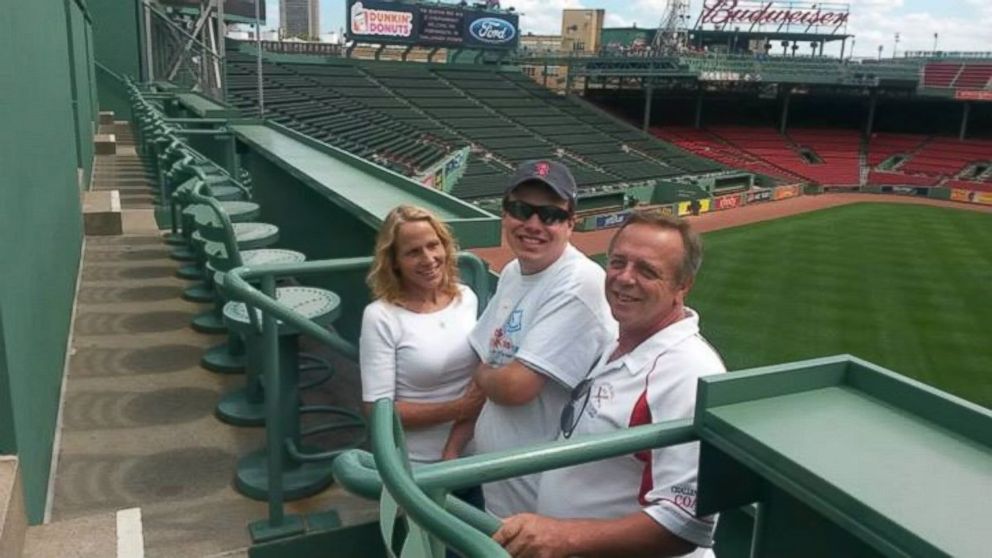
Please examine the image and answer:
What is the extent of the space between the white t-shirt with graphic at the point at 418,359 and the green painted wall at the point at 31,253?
4.03ft

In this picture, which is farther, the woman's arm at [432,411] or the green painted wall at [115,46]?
the green painted wall at [115,46]

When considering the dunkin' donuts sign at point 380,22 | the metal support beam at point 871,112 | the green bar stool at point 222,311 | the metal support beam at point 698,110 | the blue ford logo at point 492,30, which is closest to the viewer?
the green bar stool at point 222,311

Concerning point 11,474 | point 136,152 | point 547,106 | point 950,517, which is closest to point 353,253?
point 11,474

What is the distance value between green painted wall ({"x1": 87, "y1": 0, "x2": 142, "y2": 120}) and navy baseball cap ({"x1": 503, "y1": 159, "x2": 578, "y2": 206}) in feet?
74.2

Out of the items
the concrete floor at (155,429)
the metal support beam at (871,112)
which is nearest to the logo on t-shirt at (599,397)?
the concrete floor at (155,429)

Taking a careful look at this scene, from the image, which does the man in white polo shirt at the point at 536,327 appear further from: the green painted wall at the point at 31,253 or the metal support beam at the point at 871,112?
the metal support beam at the point at 871,112

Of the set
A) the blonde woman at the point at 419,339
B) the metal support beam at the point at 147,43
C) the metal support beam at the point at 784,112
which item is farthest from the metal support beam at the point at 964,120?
the blonde woman at the point at 419,339

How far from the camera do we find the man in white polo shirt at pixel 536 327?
2.00m

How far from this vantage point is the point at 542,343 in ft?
6.52

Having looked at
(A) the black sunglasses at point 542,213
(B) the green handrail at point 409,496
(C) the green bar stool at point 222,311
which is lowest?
(C) the green bar stool at point 222,311

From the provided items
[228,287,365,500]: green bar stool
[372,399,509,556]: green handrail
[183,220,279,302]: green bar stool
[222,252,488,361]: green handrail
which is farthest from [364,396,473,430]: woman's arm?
[183,220,279,302]: green bar stool

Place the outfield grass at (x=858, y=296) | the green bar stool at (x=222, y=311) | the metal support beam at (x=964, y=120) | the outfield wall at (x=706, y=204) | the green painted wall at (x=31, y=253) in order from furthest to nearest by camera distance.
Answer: the metal support beam at (x=964, y=120)
the outfield wall at (x=706, y=204)
the outfield grass at (x=858, y=296)
the green bar stool at (x=222, y=311)
the green painted wall at (x=31, y=253)

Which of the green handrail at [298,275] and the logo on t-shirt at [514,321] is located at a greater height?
the logo on t-shirt at [514,321]

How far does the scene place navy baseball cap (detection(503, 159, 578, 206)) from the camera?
2.17 meters
